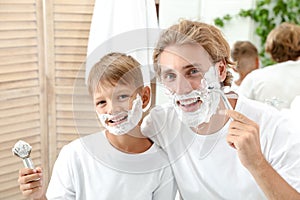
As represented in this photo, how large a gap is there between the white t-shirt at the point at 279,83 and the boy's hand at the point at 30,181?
4.07 ft

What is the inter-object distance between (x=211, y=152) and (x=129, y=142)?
0.19 metres

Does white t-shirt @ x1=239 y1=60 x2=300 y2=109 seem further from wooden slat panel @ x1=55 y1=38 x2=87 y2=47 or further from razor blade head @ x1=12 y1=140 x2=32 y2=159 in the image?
razor blade head @ x1=12 y1=140 x2=32 y2=159

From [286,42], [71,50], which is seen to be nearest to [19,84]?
[71,50]

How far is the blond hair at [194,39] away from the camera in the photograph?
3.18 feet

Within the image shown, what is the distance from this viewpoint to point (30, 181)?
945mm

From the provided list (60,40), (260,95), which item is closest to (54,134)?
(60,40)

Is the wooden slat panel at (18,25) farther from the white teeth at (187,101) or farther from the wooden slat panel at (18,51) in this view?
the white teeth at (187,101)

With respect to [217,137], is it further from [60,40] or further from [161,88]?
[60,40]

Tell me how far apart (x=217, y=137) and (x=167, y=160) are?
0.41ft

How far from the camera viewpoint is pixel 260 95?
200cm

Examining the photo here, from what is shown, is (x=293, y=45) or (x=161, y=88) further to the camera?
(x=293, y=45)

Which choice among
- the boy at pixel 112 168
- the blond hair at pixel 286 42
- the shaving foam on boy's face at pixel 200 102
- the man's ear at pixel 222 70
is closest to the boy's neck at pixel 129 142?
the boy at pixel 112 168

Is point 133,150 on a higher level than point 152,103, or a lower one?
lower

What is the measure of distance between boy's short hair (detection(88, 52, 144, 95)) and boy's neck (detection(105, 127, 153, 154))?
0.13 metres
